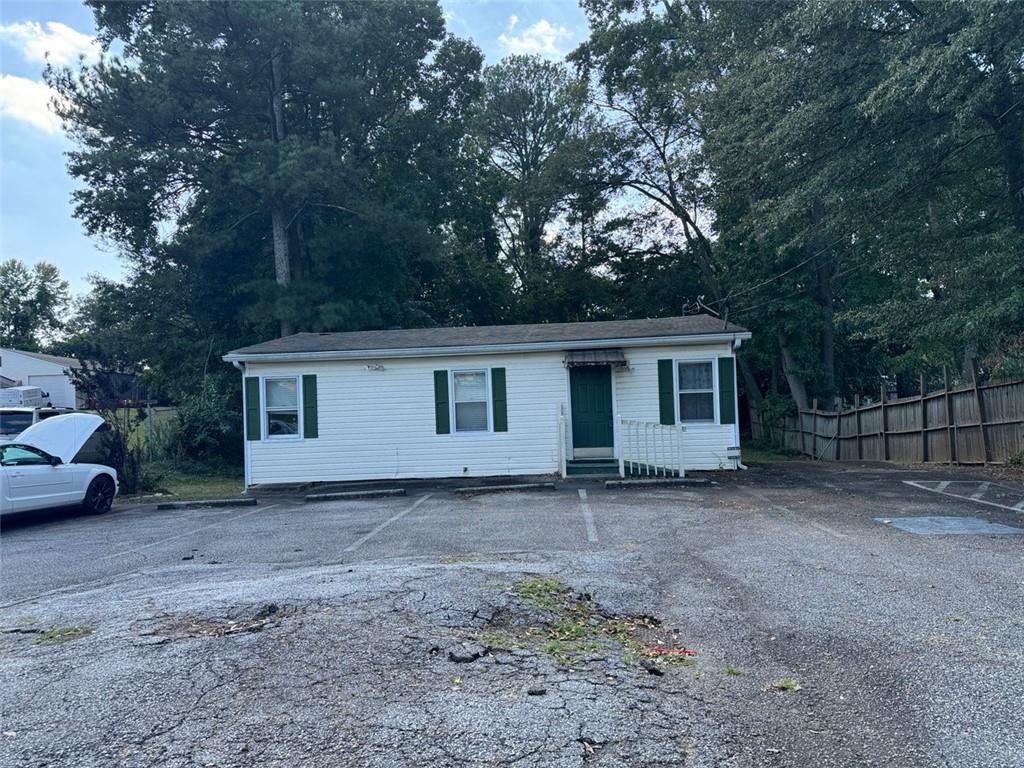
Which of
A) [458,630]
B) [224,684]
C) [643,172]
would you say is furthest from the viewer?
[643,172]

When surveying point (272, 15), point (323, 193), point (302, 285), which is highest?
point (272, 15)

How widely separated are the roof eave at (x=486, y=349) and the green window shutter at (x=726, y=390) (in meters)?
0.47

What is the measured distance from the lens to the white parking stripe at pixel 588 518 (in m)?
7.92

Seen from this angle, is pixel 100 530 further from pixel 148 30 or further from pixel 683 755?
pixel 148 30

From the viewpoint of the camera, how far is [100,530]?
10.4 metres

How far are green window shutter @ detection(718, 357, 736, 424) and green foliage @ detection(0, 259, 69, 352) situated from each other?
191 feet

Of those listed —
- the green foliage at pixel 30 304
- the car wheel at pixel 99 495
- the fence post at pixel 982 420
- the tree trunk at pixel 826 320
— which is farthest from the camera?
the green foliage at pixel 30 304

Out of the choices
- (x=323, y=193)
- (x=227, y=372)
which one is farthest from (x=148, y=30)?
(x=227, y=372)

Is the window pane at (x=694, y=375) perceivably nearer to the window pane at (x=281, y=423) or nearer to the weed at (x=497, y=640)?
the window pane at (x=281, y=423)

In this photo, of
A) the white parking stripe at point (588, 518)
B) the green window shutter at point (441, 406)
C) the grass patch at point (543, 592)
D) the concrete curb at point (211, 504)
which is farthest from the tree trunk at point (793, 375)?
the grass patch at point (543, 592)

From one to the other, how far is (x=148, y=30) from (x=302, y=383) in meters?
14.8

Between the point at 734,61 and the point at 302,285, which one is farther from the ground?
the point at 734,61

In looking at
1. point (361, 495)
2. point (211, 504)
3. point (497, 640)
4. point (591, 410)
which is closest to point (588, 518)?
point (497, 640)

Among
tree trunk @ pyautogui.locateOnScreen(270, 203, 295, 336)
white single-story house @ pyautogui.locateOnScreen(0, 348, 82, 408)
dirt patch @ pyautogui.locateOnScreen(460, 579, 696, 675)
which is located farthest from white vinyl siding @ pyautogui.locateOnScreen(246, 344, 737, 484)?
white single-story house @ pyautogui.locateOnScreen(0, 348, 82, 408)
